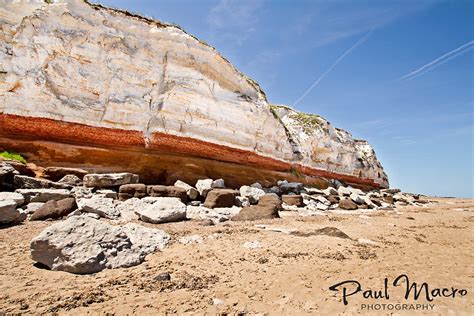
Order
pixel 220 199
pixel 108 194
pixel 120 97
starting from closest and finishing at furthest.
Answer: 1. pixel 108 194
2. pixel 220 199
3. pixel 120 97

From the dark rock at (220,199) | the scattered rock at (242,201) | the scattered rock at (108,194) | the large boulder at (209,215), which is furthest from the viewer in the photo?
the scattered rock at (242,201)

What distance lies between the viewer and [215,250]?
438 cm

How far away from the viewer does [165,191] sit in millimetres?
8914

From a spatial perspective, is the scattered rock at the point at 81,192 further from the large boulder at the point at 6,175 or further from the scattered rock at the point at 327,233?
the scattered rock at the point at 327,233

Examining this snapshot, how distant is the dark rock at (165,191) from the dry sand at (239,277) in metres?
3.67

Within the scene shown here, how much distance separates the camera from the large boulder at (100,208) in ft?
20.7

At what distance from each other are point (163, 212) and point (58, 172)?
5.76m

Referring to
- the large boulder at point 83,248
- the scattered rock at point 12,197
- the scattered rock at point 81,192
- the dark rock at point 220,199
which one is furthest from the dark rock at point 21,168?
the large boulder at point 83,248

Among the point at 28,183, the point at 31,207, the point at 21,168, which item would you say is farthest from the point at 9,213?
the point at 21,168

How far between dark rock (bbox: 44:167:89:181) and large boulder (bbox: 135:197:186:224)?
4.73 m

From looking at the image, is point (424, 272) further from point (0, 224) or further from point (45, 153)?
point (45, 153)

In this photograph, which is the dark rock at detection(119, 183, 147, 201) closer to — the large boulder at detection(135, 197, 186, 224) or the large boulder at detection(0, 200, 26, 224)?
the large boulder at detection(135, 197, 186, 224)

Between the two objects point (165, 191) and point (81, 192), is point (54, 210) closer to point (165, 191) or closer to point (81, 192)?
point (81, 192)

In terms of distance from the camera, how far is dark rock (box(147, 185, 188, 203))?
8719 mm
